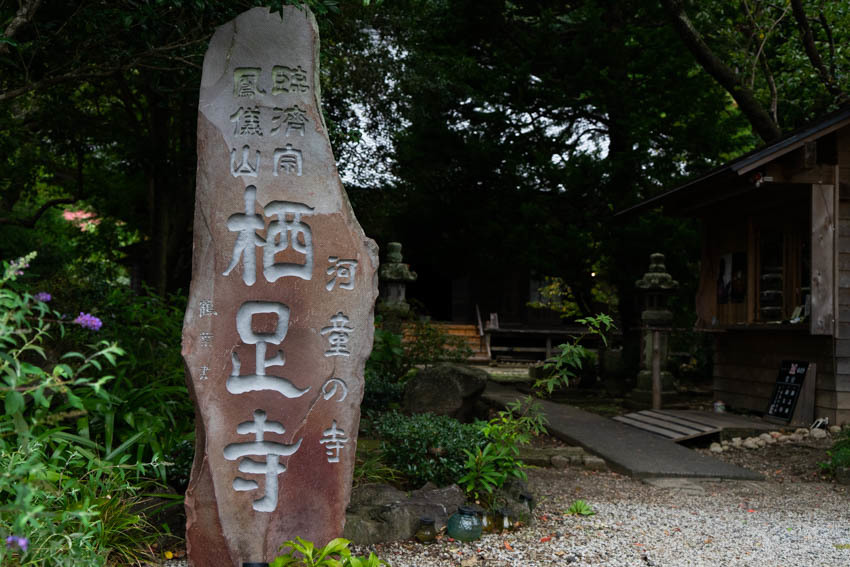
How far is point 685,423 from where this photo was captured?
353 inches

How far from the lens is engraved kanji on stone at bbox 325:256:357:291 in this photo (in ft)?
12.7

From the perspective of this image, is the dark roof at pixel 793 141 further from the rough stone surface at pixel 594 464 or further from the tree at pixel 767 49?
the rough stone surface at pixel 594 464

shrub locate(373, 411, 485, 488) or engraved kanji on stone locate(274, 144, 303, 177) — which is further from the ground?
engraved kanji on stone locate(274, 144, 303, 177)

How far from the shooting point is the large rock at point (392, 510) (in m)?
4.20

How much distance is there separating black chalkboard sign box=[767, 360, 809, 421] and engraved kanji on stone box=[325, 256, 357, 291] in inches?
283

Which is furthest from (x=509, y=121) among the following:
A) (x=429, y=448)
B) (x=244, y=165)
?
(x=244, y=165)

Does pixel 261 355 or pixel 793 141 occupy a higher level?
pixel 793 141

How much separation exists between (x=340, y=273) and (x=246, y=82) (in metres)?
1.29

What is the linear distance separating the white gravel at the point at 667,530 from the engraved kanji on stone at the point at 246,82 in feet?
9.39

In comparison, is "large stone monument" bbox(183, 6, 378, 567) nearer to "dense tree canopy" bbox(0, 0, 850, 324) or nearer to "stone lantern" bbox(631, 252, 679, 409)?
"dense tree canopy" bbox(0, 0, 850, 324)

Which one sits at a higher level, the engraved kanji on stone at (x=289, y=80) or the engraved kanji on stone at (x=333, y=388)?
the engraved kanji on stone at (x=289, y=80)

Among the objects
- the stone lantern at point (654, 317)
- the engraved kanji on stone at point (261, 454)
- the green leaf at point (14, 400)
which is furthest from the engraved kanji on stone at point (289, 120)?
the stone lantern at point (654, 317)

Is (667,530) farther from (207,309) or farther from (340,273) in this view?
(207,309)

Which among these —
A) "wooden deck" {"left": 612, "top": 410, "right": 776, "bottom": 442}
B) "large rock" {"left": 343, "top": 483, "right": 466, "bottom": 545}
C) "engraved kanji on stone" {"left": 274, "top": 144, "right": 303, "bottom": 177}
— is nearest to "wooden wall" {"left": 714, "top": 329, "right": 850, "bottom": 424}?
"wooden deck" {"left": 612, "top": 410, "right": 776, "bottom": 442}
